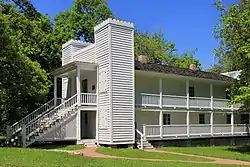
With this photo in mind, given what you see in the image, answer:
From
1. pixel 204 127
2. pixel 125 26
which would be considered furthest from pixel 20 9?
pixel 204 127

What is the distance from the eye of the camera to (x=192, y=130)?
95.7ft

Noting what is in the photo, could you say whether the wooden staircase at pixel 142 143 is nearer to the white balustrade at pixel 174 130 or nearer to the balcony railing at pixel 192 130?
the balcony railing at pixel 192 130

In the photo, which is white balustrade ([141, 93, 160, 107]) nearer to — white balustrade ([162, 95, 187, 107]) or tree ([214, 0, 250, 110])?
white balustrade ([162, 95, 187, 107])

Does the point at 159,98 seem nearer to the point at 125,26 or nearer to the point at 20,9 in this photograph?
the point at 125,26

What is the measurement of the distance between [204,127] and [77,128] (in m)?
11.3

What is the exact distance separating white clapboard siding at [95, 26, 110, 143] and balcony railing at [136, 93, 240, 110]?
9.69 ft

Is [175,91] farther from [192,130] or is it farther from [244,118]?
[244,118]

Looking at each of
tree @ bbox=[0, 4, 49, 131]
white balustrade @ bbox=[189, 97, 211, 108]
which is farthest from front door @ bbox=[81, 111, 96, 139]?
white balustrade @ bbox=[189, 97, 211, 108]

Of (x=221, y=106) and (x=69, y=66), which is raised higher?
(x=69, y=66)

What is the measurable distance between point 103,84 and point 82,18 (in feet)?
77.5

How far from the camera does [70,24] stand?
45062 millimetres

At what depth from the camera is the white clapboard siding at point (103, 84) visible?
24.2 metres

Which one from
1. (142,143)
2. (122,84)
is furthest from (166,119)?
(122,84)

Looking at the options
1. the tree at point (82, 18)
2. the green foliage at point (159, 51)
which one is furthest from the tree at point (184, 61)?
the tree at point (82, 18)
